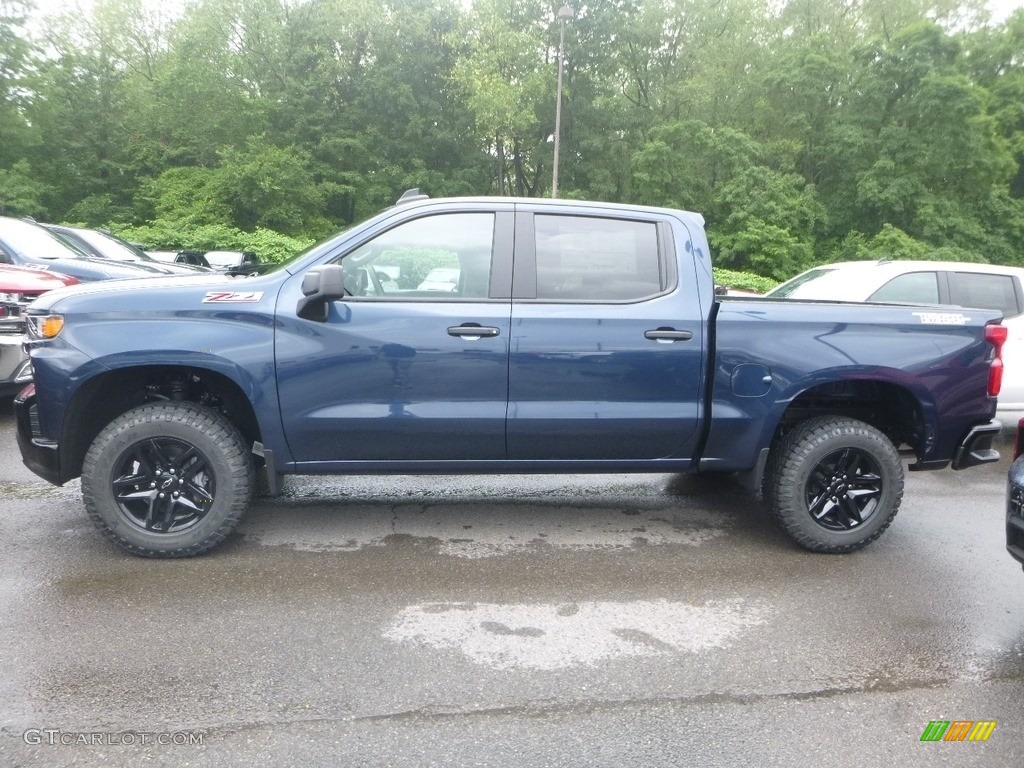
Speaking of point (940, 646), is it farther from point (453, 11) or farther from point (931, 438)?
point (453, 11)

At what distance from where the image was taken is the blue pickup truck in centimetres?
402

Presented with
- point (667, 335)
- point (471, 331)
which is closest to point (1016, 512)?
point (667, 335)

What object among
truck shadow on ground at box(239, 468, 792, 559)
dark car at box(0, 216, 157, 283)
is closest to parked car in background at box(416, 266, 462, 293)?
truck shadow on ground at box(239, 468, 792, 559)

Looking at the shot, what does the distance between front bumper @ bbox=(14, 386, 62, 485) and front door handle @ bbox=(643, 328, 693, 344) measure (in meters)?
3.07

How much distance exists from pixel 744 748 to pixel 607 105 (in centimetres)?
4148

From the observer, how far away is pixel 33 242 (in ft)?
31.3

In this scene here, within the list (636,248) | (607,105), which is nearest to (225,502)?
(636,248)

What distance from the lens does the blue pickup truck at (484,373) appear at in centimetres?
402

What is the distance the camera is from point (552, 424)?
4238mm

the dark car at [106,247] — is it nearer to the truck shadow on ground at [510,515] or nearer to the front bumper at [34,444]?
the truck shadow on ground at [510,515]

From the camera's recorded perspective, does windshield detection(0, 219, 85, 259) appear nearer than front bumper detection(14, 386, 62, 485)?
No

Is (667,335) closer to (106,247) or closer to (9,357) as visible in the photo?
(9,357)

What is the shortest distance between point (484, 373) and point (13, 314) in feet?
16.3

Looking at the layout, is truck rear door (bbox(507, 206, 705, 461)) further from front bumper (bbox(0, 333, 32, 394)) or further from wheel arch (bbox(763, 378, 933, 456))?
front bumper (bbox(0, 333, 32, 394))
